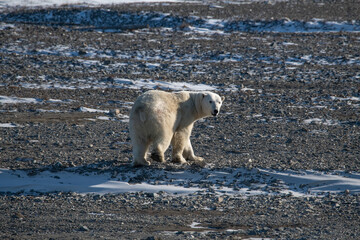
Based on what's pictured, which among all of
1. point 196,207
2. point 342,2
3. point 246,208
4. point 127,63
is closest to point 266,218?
point 246,208

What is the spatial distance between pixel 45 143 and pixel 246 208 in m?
4.56

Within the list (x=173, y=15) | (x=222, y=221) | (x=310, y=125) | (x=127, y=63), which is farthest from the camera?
(x=173, y=15)

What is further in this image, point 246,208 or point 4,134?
point 4,134

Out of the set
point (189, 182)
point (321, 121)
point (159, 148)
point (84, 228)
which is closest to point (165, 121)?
point (159, 148)

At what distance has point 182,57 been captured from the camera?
19.2m

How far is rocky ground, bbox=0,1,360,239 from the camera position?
231 inches

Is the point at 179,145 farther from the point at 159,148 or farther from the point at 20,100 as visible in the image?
the point at 20,100

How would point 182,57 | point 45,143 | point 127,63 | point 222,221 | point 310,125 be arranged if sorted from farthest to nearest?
point 182,57, point 127,63, point 310,125, point 45,143, point 222,221

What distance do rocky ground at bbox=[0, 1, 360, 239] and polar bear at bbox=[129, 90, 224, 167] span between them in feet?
1.24

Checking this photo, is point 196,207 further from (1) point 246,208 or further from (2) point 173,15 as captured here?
(2) point 173,15

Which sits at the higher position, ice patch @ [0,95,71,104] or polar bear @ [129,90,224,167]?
polar bear @ [129,90,224,167]

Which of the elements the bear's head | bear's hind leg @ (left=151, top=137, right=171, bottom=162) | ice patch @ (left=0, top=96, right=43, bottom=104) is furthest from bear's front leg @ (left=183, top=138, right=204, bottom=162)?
ice patch @ (left=0, top=96, right=43, bottom=104)

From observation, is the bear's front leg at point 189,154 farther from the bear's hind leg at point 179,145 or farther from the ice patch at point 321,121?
the ice patch at point 321,121

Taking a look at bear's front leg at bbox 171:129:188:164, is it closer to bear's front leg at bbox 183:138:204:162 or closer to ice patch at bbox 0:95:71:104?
bear's front leg at bbox 183:138:204:162
